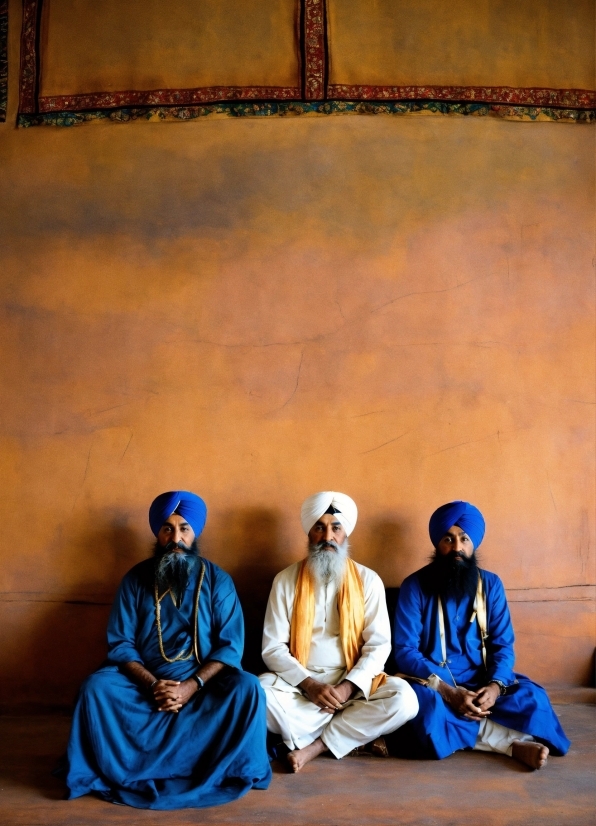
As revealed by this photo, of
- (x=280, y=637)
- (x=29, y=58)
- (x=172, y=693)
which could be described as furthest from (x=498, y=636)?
(x=29, y=58)

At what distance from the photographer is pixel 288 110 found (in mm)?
4645

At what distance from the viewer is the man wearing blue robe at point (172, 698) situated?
3309 millimetres

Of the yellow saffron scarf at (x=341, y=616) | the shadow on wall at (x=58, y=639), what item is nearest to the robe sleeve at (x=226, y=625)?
the yellow saffron scarf at (x=341, y=616)

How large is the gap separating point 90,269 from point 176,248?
0.53 m

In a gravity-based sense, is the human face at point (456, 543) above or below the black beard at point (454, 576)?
above

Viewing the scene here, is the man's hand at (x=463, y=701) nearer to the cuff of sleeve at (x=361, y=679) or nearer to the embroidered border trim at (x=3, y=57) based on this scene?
the cuff of sleeve at (x=361, y=679)

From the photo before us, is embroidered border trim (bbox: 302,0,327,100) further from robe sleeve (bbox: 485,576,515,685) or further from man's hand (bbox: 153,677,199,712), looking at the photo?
man's hand (bbox: 153,677,199,712)

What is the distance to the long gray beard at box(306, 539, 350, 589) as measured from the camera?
13.0 feet

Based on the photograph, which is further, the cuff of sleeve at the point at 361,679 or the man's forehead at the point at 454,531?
the man's forehead at the point at 454,531

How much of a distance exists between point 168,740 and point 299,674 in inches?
28.3

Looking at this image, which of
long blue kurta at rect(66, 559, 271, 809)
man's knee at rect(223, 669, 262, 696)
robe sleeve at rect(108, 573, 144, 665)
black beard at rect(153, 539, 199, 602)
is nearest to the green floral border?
black beard at rect(153, 539, 199, 602)

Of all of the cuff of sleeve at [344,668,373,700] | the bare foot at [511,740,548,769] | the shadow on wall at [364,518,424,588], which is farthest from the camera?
the shadow on wall at [364,518,424,588]

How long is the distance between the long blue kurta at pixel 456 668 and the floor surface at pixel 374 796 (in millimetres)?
104

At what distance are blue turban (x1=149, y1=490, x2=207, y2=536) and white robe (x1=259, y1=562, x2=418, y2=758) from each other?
54cm
